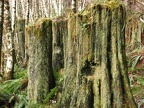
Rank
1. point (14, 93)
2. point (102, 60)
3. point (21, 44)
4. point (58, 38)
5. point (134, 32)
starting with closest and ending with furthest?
1. point (102, 60)
2. point (14, 93)
3. point (58, 38)
4. point (134, 32)
5. point (21, 44)

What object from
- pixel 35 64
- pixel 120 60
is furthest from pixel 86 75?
pixel 35 64

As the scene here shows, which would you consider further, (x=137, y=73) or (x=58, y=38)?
(x=58, y=38)

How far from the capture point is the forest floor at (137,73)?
8.60 metres

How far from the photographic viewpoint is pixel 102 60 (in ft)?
22.0

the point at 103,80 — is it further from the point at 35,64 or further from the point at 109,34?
the point at 35,64

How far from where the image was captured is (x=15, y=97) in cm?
948

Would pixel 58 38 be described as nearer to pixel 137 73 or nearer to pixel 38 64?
pixel 38 64

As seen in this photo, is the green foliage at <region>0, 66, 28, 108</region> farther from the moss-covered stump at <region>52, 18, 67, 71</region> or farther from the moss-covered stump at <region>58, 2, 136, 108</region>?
the moss-covered stump at <region>58, 2, 136, 108</region>

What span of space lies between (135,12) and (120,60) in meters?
8.12

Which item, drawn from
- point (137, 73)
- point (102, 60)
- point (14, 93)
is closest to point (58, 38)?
point (14, 93)

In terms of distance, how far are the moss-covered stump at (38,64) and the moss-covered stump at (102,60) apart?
2.26 meters

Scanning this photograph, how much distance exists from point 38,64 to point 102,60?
2882 millimetres

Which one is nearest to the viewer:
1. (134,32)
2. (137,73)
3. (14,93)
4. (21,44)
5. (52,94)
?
(52,94)

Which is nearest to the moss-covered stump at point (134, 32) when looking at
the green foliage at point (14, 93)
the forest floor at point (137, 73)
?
the forest floor at point (137, 73)
